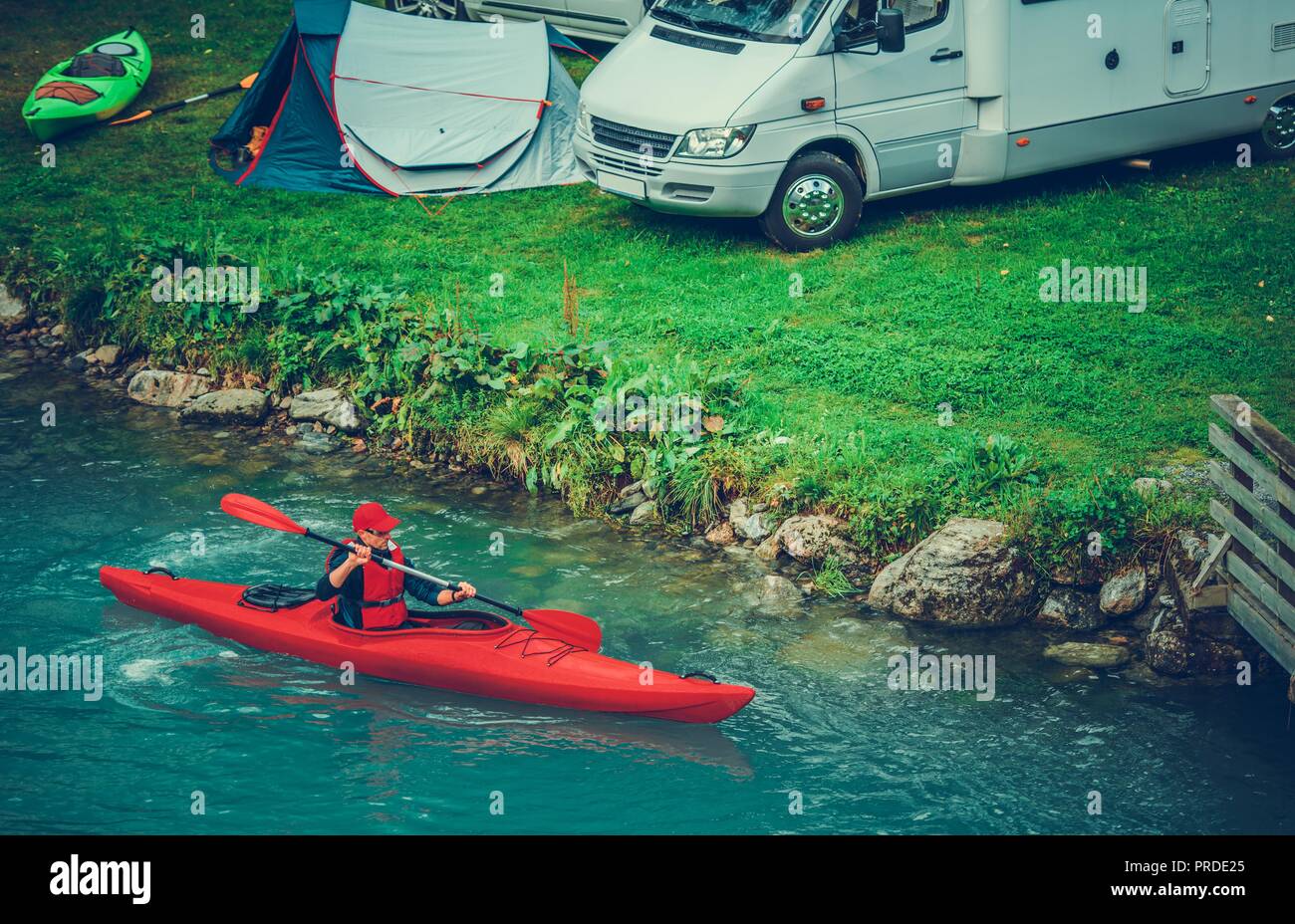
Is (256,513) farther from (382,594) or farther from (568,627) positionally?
(568,627)

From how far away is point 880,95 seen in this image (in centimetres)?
1193

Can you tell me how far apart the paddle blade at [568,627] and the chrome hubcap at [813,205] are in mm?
5243

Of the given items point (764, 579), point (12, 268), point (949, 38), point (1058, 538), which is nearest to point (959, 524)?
point (1058, 538)

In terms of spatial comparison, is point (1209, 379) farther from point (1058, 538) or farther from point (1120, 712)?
point (1120, 712)

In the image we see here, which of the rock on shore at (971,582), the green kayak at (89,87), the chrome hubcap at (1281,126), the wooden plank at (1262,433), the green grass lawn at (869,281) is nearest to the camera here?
the wooden plank at (1262,433)

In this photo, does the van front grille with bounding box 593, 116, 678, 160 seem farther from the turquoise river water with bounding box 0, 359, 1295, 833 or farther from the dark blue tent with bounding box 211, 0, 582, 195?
the turquoise river water with bounding box 0, 359, 1295, 833

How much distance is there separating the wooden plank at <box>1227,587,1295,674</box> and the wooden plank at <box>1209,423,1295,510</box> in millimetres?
681

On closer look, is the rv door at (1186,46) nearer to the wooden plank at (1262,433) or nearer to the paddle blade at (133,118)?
the wooden plank at (1262,433)

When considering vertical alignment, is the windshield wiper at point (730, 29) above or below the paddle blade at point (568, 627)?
above

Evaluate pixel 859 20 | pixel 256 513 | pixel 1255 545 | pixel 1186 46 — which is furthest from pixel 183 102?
pixel 1255 545

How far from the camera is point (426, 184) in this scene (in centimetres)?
1405

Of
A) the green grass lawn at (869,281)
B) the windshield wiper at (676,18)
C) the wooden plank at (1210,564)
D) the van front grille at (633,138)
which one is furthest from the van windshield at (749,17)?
the wooden plank at (1210,564)

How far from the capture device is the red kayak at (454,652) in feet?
25.5

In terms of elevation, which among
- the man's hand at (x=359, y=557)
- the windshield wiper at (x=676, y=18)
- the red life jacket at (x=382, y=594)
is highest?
the windshield wiper at (x=676, y=18)
